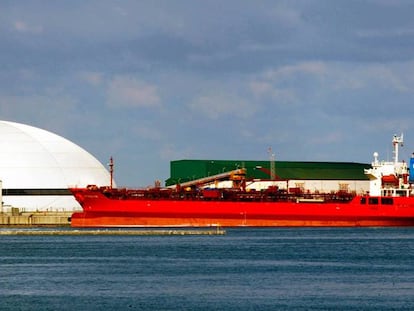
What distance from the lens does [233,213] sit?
10581cm

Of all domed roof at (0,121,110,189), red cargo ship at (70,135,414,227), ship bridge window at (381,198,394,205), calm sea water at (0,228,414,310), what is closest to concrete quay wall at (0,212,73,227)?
red cargo ship at (70,135,414,227)

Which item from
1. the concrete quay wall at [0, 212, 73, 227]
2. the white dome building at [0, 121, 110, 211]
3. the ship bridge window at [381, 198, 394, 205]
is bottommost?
the concrete quay wall at [0, 212, 73, 227]

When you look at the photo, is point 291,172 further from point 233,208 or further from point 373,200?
point 233,208

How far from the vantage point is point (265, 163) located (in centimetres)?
15200

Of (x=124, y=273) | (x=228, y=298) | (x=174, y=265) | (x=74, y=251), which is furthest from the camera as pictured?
(x=74, y=251)

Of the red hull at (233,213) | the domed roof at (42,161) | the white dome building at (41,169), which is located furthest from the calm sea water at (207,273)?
the domed roof at (42,161)

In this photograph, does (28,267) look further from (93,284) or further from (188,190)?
(188,190)

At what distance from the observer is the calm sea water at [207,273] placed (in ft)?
165

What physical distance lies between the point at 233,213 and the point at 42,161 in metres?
28.5

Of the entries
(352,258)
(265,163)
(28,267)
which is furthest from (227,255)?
(265,163)

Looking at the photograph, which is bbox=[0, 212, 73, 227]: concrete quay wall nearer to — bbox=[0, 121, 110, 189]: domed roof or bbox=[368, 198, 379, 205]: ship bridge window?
bbox=[0, 121, 110, 189]: domed roof

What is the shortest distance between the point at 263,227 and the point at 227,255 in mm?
34555

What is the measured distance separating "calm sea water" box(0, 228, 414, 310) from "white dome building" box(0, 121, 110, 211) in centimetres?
3087

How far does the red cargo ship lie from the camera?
10450 cm
